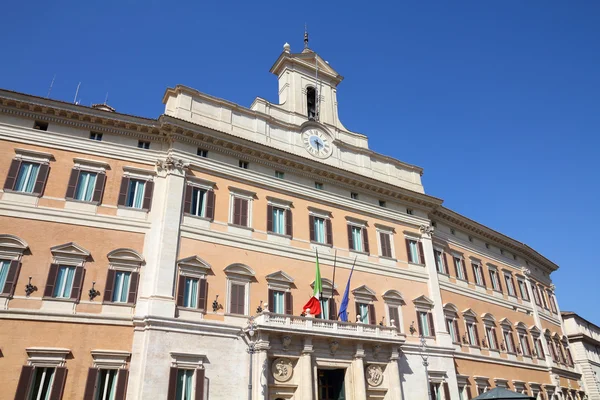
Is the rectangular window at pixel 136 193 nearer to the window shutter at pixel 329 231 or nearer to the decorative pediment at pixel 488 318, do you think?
the window shutter at pixel 329 231

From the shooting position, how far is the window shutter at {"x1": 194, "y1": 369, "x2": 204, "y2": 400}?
1898cm

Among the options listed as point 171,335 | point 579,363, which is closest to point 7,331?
point 171,335

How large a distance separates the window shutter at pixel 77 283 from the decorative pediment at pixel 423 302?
17787mm

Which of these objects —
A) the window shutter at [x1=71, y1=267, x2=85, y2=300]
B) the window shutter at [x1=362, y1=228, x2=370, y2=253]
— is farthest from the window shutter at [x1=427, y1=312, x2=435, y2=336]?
the window shutter at [x1=71, y1=267, x2=85, y2=300]

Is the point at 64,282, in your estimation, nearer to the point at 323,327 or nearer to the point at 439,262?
the point at 323,327

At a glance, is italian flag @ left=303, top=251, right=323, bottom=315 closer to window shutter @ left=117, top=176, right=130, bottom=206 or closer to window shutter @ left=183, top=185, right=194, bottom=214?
window shutter @ left=183, top=185, right=194, bottom=214

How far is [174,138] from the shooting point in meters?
23.1

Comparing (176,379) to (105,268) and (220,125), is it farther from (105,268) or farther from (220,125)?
(220,125)

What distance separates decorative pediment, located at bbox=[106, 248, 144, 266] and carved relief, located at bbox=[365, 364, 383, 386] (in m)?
11.8

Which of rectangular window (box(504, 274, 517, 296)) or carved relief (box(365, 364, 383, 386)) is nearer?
carved relief (box(365, 364, 383, 386))

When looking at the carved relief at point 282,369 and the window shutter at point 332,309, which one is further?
the window shutter at point 332,309

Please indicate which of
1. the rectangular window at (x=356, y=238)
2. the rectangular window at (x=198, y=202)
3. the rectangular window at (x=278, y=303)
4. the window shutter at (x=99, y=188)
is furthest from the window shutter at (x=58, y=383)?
the rectangular window at (x=356, y=238)

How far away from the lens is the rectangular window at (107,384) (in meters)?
18.0

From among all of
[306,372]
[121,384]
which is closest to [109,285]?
[121,384]
